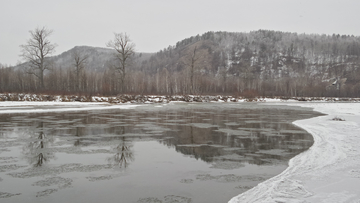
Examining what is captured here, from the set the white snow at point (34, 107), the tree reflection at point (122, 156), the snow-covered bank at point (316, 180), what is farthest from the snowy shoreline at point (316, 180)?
the white snow at point (34, 107)

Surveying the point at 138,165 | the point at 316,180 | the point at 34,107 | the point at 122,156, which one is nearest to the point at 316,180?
the point at 316,180

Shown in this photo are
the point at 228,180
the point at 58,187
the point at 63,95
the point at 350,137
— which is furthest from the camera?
the point at 63,95

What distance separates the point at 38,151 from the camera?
748 centimetres

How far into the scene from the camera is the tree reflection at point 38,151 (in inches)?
255

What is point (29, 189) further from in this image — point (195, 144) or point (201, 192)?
point (195, 144)

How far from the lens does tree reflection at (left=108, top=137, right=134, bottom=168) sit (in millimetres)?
6309

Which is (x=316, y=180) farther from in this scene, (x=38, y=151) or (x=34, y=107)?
(x=34, y=107)

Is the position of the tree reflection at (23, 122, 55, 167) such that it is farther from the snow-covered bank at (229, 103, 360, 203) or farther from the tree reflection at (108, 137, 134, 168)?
the snow-covered bank at (229, 103, 360, 203)

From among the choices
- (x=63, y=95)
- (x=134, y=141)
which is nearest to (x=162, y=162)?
(x=134, y=141)

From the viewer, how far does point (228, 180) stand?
16.6 feet

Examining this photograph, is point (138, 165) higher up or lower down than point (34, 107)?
lower down

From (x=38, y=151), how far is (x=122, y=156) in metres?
2.76

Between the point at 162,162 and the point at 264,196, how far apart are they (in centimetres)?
299

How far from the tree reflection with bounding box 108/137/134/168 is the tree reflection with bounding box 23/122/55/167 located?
1.80 metres
